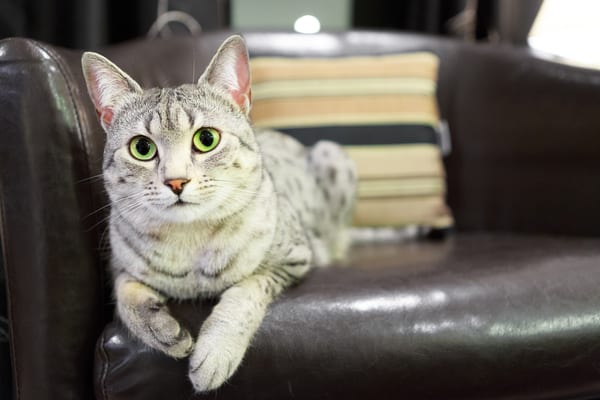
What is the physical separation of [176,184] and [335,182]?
0.67m

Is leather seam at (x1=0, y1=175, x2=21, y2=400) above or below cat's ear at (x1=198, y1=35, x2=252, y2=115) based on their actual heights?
below

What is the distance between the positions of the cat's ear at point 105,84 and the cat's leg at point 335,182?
611 millimetres

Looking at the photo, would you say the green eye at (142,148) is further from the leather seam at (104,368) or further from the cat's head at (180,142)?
the leather seam at (104,368)

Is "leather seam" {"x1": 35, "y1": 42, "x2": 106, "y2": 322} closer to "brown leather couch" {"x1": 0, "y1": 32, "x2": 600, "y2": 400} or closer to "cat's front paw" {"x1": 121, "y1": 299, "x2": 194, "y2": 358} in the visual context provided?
"brown leather couch" {"x1": 0, "y1": 32, "x2": 600, "y2": 400}

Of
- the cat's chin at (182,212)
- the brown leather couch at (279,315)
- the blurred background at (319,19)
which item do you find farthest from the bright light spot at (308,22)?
the cat's chin at (182,212)

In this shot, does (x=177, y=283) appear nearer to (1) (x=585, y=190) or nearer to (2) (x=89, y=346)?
(2) (x=89, y=346)

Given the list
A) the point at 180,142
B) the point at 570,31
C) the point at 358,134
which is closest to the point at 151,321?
the point at 180,142

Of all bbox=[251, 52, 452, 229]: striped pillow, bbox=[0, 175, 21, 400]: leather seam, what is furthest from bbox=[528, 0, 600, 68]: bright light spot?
bbox=[0, 175, 21, 400]: leather seam

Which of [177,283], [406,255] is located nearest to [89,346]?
[177,283]

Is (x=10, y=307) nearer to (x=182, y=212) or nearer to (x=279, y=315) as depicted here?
(x=182, y=212)

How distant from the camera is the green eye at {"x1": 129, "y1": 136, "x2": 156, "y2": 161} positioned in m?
0.90

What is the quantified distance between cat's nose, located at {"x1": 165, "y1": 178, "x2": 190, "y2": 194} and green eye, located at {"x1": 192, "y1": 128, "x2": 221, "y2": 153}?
74 mm

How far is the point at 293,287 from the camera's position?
105cm

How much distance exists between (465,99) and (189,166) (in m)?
1.07
